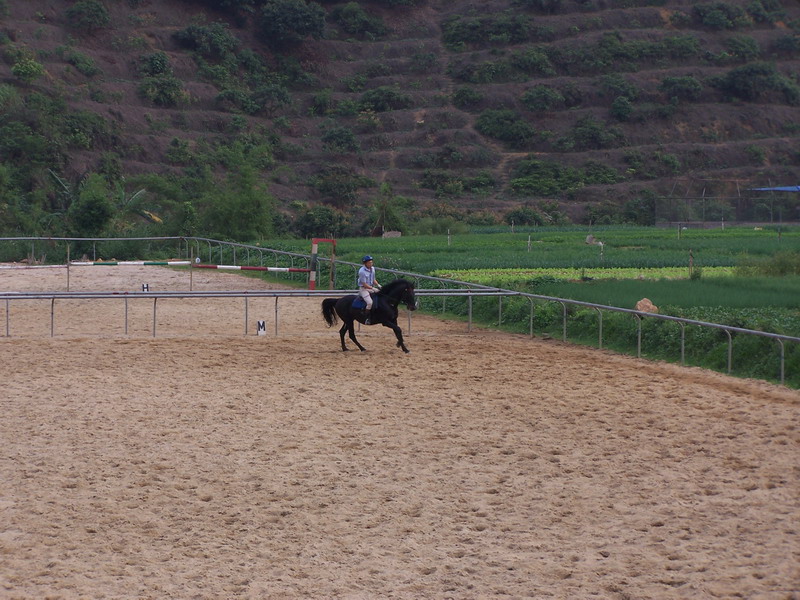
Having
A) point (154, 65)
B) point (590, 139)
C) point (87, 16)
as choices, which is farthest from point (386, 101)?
point (87, 16)

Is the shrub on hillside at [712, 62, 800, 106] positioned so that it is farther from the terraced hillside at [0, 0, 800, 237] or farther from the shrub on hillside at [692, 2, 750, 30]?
the shrub on hillside at [692, 2, 750, 30]

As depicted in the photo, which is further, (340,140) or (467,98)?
(467,98)

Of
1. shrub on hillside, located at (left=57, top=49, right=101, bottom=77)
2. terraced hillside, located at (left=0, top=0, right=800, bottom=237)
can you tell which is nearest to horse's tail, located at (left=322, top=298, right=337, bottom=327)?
terraced hillside, located at (left=0, top=0, right=800, bottom=237)

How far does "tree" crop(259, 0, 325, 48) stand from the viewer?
78625 millimetres

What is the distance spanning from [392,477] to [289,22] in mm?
72492

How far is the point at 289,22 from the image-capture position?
78438 mm

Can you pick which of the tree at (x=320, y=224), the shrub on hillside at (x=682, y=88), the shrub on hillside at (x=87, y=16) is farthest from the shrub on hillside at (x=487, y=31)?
the tree at (x=320, y=224)

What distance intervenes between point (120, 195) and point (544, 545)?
42299 millimetres

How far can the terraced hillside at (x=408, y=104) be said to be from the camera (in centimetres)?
5928

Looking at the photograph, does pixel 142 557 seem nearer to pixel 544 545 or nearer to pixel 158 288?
pixel 544 545

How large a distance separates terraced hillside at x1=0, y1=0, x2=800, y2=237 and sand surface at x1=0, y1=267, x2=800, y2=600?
35468 mm

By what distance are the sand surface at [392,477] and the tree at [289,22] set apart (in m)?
65.4

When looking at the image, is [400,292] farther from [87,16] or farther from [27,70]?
[87,16]

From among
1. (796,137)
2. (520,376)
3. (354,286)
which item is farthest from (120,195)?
(796,137)
